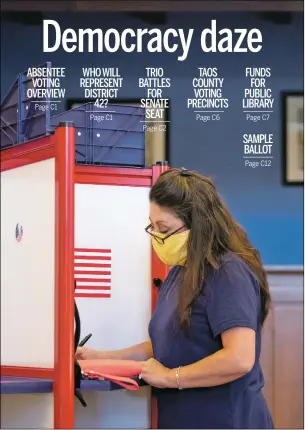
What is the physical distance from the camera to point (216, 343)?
1.63m

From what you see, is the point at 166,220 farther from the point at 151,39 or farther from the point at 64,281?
the point at 151,39

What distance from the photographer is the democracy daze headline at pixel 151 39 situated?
212 cm

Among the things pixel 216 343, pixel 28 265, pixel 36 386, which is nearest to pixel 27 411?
pixel 36 386

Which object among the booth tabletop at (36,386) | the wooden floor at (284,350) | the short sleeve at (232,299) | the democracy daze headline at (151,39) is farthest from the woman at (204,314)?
the wooden floor at (284,350)

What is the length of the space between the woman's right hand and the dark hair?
0.33 metres

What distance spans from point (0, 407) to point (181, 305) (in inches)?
26.6

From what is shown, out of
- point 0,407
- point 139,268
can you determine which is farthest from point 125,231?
point 0,407

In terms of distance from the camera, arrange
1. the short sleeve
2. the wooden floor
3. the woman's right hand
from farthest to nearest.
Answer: the wooden floor → the woman's right hand → the short sleeve

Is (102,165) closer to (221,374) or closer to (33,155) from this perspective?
(33,155)

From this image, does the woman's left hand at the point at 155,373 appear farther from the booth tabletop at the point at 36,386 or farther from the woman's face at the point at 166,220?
the woman's face at the point at 166,220

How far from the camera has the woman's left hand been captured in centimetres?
165

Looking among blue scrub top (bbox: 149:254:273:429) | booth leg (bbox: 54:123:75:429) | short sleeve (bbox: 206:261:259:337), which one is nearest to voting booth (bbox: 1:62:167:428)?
booth leg (bbox: 54:123:75:429)

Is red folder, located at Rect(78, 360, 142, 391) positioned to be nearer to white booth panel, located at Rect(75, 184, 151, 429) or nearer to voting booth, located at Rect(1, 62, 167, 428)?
voting booth, located at Rect(1, 62, 167, 428)

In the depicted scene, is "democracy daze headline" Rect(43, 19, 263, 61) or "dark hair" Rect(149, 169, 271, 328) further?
"democracy daze headline" Rect(43, 19, 263, 61)
